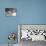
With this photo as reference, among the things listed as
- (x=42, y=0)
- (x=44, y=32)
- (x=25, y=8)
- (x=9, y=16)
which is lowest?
(x=44, y=32)

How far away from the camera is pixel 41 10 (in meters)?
3.22

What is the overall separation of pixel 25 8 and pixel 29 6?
0.37 feet

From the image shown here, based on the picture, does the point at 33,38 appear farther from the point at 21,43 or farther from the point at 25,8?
the point at 25,8

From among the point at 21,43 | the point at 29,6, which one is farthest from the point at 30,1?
the point at 21,43

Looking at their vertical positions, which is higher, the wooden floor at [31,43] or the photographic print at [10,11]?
the photographic print at [10,11]

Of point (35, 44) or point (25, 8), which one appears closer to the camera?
point (35, 44)

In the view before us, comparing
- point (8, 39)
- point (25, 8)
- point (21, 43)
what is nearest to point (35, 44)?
point (21, 43)

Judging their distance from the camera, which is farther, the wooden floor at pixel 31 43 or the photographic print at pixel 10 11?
the photographic print at pixel 10 11

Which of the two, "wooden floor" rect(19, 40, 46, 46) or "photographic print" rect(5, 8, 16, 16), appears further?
"photographic print" rect(5, 8, 16, 16)

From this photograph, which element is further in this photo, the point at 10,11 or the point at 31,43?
the point at 10,11

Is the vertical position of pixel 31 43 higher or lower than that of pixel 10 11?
lower

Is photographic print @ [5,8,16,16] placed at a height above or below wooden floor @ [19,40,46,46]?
above

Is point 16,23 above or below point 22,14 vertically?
below

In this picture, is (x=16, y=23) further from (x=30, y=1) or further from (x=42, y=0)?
(x=42, y=0)
